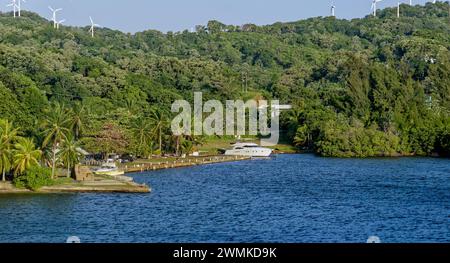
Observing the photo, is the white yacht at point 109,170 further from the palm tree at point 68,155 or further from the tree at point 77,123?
the tree at point 77,123

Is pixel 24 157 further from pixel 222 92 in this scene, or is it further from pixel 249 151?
pixel 222 92

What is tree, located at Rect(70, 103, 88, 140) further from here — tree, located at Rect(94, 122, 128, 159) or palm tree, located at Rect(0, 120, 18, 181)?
palm tree, located at Rect(0, 120, 18, 181)

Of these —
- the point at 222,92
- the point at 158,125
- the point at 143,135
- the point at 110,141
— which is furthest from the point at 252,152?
the point at 222,92

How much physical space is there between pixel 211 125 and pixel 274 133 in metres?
7.01

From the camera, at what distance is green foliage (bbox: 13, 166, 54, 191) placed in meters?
39.7

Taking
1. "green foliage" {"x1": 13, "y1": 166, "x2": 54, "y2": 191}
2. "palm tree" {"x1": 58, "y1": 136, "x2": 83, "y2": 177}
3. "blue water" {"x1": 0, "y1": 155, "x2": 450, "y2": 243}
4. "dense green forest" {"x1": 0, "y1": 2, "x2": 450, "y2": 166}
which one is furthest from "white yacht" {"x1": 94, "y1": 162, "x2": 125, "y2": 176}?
"green foliage" {"x1": 13, "y1": 166, "x2": 54, "y2": 191}

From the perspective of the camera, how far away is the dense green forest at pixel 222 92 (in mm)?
60469

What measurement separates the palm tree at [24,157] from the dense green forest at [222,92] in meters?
4.59

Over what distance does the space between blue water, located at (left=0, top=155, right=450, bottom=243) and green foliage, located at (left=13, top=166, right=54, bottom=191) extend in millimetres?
1127

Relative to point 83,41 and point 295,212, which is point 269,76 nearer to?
point 83,41

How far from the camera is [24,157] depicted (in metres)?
39.8

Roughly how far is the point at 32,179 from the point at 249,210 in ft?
38.8

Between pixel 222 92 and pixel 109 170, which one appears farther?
pixel 222 92

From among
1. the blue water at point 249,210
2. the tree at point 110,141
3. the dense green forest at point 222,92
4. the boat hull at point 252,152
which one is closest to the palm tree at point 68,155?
the dense green forest at point 222,92
